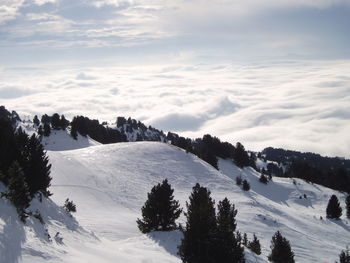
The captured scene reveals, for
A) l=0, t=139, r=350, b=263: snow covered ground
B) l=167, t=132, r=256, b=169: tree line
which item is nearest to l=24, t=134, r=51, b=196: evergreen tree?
l=0, t=139, r=350, b=263: snow covered ground

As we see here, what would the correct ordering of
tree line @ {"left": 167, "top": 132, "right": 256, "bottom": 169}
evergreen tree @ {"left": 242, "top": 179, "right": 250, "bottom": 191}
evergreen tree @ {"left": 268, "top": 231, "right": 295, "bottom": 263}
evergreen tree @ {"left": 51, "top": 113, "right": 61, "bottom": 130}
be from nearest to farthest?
evergreen tree @ {"left": 268, "top": 231, "right": 295, "bottom": 263} → evergreen tree @ {"left": 242, "top": 179, "right": 250, "bottom": 191} → tree line @ {"left": 167, "top": 132, "right": 256, "bottom": 169} → evergreen tree @ {"left": 51, "top": 113, "right": 61, "bottom": 130}

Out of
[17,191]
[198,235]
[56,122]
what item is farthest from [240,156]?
[17,191]

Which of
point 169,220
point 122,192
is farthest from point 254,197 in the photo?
point 169,220

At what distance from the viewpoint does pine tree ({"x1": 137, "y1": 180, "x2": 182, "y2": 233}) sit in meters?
27.5

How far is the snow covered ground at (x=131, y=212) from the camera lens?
17.1 metres

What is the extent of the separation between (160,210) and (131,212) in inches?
551

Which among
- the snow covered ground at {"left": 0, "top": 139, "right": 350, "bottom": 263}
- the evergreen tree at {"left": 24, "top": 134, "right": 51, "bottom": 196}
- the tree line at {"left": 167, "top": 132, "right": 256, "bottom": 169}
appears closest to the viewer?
the snow covered ground at {"left": 0, "top": 139, "right": 350, "bottom": 263}

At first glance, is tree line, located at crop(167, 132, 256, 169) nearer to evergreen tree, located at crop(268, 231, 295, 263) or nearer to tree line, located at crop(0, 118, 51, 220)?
evergreen tree, located at crop(268, 231, 295, 263)

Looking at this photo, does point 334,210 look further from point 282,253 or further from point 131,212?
point 131,212

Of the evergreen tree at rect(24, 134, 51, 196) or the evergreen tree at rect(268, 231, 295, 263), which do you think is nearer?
the evergreen tree at rect(24, 134, 51, 196)

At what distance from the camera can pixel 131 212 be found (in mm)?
40656

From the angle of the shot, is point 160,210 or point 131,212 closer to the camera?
point 160,210

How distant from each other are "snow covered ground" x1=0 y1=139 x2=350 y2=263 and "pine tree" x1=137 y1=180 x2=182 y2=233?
115cm

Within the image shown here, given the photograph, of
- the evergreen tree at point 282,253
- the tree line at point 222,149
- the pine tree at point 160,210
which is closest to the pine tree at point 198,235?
the pine tree at point 160,210
